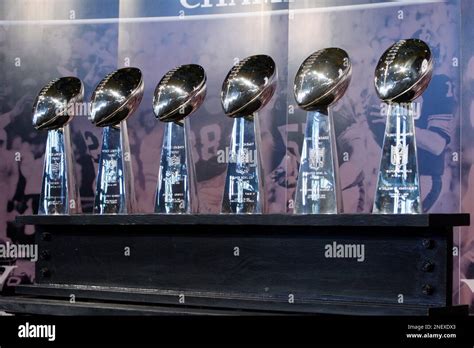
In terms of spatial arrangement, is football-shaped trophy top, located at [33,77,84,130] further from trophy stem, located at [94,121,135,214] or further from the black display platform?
the black display platform

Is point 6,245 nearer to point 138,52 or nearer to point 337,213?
point 138,52

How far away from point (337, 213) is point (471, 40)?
1.64 meters

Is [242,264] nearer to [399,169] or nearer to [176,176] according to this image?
[176,176]

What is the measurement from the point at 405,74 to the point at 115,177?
1.11m

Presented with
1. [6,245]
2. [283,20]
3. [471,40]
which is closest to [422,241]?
[471,40]

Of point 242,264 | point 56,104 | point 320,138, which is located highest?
point 56,104

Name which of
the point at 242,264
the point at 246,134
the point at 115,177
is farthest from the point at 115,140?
the point at 242,264

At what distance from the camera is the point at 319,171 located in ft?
10.3

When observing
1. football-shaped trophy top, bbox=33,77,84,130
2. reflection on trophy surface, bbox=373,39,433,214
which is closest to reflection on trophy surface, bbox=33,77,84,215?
football-shaped trophy top, bbox=33,77,84,130

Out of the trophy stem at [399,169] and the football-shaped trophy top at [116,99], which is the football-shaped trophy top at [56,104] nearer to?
the football-shaped trophy top at [116,99]

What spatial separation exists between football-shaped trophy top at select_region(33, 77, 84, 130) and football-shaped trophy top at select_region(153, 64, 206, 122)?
37 centimetres

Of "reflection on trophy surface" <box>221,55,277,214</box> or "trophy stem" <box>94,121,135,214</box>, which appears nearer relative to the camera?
"reflection on trophy surface" <box>221,55,277,214</box>

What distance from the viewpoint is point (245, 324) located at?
3023 mm

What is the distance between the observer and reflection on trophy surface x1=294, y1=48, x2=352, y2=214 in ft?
10.3
